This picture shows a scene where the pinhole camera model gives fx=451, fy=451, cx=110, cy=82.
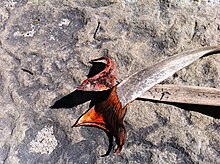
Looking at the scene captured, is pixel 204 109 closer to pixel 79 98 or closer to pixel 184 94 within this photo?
pixel 184 94

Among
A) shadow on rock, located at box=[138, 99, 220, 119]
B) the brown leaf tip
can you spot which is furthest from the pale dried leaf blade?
the brown leaf tip

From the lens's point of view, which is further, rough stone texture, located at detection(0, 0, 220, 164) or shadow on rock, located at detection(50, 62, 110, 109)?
shadow on rock, located at detection(50, 62, 110, 109)

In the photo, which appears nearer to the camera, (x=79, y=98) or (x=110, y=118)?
(x=110, y=118)

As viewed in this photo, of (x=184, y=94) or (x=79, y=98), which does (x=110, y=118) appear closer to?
(x=79, y=98)

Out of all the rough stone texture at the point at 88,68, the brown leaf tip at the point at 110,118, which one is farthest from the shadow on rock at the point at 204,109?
the brown leaf tip at the point at 110,118

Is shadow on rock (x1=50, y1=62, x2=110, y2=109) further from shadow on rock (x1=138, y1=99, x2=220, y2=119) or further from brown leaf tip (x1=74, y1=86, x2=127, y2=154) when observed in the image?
shadow on rock (x1=138, y1=99, x2=220, y2=119)

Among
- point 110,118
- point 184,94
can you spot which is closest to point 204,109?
point 184,94

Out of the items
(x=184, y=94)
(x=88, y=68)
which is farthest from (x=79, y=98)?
(x=184, y=94)

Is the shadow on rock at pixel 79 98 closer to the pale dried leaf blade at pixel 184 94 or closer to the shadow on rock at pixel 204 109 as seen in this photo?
the pale dried leaf blade at pixel 184 94
